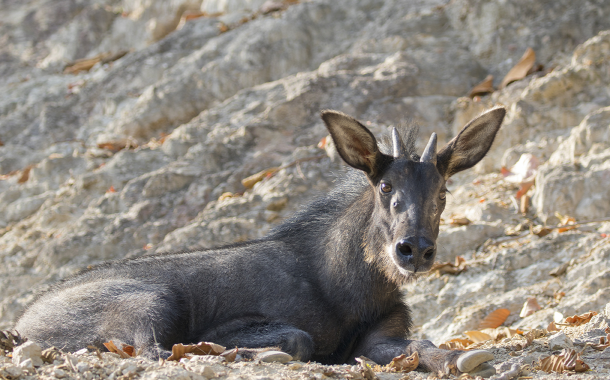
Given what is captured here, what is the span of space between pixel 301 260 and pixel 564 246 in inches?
119

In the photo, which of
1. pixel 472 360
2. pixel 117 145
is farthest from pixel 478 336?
pixel 117 145

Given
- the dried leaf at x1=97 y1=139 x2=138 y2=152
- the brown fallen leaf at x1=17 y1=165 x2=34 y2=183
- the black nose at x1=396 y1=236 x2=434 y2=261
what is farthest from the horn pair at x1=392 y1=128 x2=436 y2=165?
the brown fallen leaf at x1=17 y1=165 x2=34 y2=183

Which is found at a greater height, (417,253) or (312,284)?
(417,253)

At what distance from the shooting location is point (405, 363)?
166 inches

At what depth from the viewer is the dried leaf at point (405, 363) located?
165 inches

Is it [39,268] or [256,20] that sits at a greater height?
[256,20]

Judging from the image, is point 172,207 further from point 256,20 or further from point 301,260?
point 256,20

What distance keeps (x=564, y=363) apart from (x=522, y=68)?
6.88m

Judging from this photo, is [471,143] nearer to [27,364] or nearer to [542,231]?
[542,231]

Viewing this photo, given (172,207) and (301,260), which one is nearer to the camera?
(301,260)

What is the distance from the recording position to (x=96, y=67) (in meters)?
14.7

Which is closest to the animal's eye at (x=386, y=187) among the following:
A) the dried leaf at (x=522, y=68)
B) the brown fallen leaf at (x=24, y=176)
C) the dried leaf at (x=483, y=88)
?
the dried leaf at (x=483, y=88)

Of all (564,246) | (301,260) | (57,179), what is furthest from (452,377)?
(57,179)

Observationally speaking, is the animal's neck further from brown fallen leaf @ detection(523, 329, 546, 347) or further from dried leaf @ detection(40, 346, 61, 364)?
dried leaf @ detection(40, 346, 61, 364)
